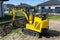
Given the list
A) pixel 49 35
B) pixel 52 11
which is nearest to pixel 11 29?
pixel 49 35

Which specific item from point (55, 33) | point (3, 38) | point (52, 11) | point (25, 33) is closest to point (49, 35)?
point (55, 33)

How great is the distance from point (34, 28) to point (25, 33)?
55.0 inches

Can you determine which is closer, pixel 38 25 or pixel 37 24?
pixel 38 25

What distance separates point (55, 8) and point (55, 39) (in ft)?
133

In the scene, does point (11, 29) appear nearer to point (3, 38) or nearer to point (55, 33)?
point (3, 38)

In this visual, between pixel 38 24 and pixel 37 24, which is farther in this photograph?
pixel 37 24

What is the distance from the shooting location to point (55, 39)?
59.1ft

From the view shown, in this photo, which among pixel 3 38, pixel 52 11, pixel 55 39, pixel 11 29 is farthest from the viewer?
pixel 52 11

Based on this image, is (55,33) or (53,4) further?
(53,4)

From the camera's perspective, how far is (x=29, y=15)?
20.4 m

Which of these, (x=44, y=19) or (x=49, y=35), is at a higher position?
(x=44, y=19)

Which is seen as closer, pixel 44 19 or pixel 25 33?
pixel 44 19

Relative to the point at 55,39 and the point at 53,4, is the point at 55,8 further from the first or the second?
the point at 55,39

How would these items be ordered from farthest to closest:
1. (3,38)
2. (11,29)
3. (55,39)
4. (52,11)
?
1. (52,11)
2. (11,29)
3. (3,38)
4. (55,39)
